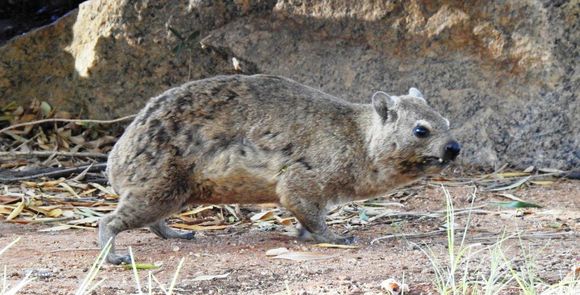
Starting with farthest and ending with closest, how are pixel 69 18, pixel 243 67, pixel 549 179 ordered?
pixel 69 18
pixel 243 67
pixel 549 179

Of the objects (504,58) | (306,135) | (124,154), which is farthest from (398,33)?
(124,154)

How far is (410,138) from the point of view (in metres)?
6.29

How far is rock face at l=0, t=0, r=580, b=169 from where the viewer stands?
312 inches

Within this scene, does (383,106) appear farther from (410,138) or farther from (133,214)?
(133,214)

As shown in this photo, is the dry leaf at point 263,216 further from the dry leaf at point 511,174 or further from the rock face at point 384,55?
the dry leaf at point 511,174

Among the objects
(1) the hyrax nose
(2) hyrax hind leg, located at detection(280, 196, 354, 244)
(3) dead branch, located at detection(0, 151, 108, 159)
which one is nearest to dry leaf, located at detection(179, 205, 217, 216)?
(2) hyrax hind leg, located at detection(280, 196, 354, 244)

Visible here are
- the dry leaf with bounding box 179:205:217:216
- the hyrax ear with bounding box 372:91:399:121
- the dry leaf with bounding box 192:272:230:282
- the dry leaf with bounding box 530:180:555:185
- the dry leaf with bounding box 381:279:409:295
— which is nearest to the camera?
the dry leaf with bounding box 381:279:409:295

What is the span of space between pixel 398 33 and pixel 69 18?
308 cm

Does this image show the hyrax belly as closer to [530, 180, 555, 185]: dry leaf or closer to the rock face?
the rock face

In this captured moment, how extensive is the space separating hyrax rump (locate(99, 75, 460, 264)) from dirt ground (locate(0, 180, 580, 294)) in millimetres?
283

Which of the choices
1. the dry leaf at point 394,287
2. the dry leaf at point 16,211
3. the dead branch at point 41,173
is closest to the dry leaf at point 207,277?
the dry leaf at point 394,287

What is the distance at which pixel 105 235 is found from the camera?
5973 millimetres

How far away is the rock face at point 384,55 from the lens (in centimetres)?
793

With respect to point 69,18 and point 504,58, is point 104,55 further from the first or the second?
point 504,58
